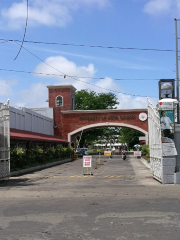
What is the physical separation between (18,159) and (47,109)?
28.6 metres

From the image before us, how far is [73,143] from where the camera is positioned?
54.9 meters

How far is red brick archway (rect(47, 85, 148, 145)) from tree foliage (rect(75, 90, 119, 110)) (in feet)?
60.9

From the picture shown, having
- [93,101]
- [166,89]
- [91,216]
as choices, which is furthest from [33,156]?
[93,101]

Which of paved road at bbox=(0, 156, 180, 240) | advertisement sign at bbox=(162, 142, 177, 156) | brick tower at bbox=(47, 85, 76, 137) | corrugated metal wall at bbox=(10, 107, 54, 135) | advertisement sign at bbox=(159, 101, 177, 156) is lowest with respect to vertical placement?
paved road at bbox=(0, 156, 180, 240)

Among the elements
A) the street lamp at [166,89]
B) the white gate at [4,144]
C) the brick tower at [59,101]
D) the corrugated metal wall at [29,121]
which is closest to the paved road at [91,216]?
the white gate at [4,144]

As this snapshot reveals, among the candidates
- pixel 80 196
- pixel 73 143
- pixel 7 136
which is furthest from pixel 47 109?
pixel 80 196

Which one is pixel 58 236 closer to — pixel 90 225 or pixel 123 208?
pixel 90 225

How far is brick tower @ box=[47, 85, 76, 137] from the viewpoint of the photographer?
52.1 metres

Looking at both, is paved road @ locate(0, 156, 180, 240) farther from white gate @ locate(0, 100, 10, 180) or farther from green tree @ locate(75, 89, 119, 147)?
green tree @ locate(75, 89, 119, 147)

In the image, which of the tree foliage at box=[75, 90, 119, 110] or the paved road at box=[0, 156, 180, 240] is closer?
the paved road at box=[0, 156, 180, 240]

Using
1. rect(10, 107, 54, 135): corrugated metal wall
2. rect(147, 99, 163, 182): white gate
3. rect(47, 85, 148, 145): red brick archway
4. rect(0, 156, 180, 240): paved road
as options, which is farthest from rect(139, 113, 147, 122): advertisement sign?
rect(0, 156, 180, 240): paved road

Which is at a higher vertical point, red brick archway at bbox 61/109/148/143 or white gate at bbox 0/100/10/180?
red brick archway at bbox 61/109/148/143

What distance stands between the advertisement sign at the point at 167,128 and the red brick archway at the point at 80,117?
113 ft

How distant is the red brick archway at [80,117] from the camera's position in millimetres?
50188
